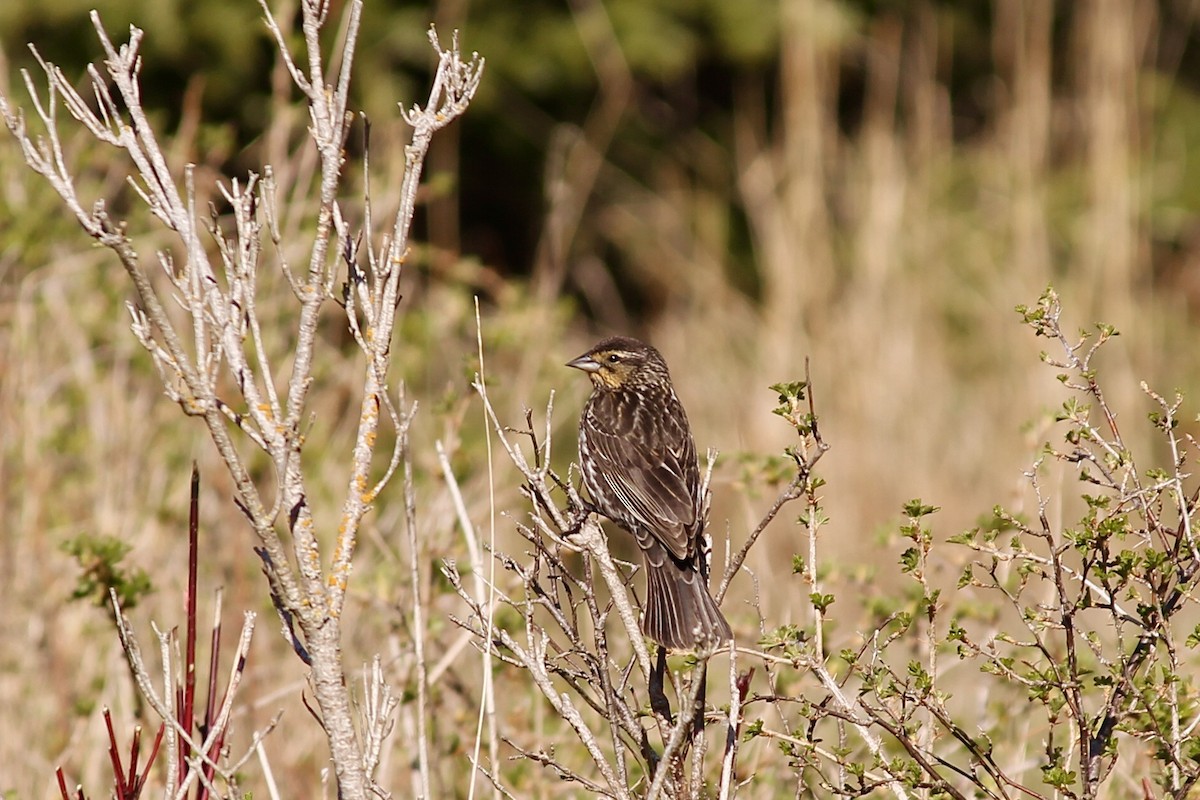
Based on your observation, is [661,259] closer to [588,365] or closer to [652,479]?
[588,365]

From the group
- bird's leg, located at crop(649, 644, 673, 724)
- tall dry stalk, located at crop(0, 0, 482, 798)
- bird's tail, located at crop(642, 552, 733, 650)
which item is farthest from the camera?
bird's tail, located at crop(642, 552, 733, 650)

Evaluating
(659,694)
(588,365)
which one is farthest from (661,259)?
(659,694)

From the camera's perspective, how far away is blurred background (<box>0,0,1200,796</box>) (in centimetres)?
496

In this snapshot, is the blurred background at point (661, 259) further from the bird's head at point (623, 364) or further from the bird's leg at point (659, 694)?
the bird's leg at point (659, 694)

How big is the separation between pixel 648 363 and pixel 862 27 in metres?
6.33

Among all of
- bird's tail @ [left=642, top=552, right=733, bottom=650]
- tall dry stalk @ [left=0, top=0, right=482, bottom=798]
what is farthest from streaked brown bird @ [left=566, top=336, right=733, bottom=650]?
tall dry stalk @ [left=0, top=0, right=482, bottom=798]

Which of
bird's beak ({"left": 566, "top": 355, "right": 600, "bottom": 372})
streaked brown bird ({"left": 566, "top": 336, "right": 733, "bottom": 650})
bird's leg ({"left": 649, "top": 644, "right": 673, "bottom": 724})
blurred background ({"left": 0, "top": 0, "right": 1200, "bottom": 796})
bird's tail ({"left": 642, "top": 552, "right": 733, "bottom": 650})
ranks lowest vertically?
bird's leg ({"left": 649, "top": 644, "right": 673, "bottom": 724})

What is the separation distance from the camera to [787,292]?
820cm

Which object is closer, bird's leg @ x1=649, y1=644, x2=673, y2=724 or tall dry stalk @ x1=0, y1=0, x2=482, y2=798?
tall dry stalk @ x1=0, y1=0, x2=482, y2=798

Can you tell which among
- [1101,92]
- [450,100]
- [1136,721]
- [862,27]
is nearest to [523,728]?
[1136,721]

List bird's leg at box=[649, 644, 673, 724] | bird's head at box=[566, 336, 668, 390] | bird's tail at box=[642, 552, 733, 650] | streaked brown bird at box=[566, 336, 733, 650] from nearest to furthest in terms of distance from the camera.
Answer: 1. bird's leg at box=[649, 644, 673, 724]
2. bird's tail at box=[642, 552, 733, 650]
3. streaked brown bird at box=[566, 336, 733, 650]
4. bird's head at box=[566, 336, 668, 390]

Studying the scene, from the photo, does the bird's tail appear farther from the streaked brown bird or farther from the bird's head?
the bird's head

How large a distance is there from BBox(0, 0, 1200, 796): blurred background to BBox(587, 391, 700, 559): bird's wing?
18 centimetres

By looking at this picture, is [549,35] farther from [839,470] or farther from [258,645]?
[258,645]
